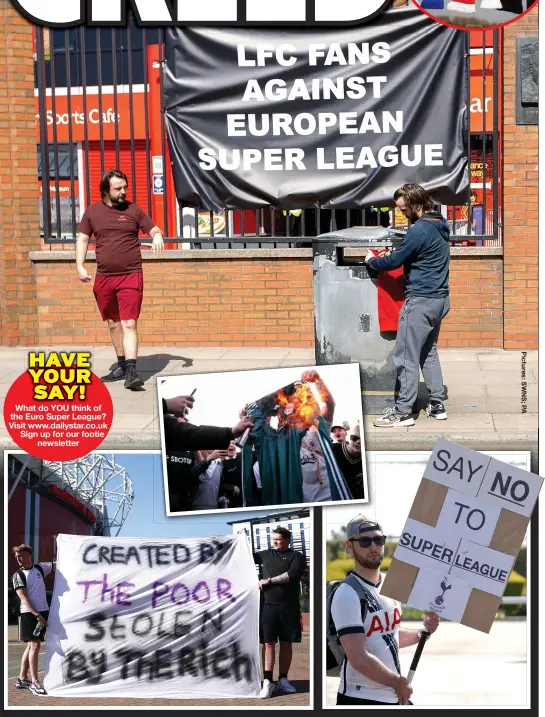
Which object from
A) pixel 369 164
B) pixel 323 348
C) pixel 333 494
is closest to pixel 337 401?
pixel 333 494

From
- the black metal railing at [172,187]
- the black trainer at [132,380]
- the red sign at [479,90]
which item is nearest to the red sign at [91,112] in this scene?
the black metal railing at [172,187]

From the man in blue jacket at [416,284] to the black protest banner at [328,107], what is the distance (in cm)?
376

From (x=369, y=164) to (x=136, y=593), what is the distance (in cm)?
813

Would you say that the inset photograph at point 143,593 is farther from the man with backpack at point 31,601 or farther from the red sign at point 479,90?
the red sign at point 479,90

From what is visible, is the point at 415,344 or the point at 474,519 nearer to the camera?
the point at 474,519

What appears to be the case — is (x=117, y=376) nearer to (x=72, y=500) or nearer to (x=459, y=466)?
(x=72, y=500)

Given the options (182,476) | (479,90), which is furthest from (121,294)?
(182,476)

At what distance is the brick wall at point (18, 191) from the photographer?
39.7ft

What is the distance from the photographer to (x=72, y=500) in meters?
4.40

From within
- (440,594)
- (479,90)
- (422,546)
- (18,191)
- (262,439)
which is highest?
(479,90)

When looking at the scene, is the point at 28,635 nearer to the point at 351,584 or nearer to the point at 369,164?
the point at 351,584

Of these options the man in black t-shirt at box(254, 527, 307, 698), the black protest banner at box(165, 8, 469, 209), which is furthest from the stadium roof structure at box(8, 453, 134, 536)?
the black protest banner at box(165, 8, 469, 209)

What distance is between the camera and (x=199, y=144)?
12102mm

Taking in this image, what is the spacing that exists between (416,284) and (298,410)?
3.97 metres
